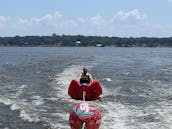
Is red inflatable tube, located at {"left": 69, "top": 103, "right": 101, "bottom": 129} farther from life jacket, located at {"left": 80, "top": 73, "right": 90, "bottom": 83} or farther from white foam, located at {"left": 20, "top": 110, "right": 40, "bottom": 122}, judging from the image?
life jacket, located at {"left": 80, "top": 73, "right": 90, "bottom": 83}

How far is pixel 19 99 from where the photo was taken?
2059cm

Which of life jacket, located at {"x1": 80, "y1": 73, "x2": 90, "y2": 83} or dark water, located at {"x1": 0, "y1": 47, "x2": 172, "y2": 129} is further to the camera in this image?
life jacket, located at {"x1": 80, "y1": 73, "x2": 90, "y2": 83}

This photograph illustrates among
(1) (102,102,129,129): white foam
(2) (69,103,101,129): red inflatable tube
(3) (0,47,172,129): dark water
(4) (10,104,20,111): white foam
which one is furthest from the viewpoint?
(4) (10,104,20,111): white foam

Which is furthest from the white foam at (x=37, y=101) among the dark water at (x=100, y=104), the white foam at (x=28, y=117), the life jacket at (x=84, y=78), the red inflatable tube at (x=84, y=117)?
the red inflatable tube at (x=84, y=117)

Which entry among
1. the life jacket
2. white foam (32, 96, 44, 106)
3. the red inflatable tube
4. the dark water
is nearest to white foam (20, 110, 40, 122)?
the dark water

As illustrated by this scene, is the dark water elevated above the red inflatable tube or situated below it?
below

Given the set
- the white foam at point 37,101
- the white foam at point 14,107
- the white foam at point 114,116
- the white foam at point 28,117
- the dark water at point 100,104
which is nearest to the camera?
the white foam at point 114,116

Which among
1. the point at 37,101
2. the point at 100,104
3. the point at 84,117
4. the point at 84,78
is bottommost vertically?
the point at 37,101

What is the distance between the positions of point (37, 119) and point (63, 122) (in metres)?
1.12

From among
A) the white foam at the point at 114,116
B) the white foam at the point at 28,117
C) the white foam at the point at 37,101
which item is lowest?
the white foam at the point at 37,101

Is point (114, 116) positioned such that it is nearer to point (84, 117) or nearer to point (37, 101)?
point (37, 101)

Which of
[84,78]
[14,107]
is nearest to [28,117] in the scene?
[14,107]

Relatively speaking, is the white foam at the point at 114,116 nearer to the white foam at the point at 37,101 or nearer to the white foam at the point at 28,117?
the white foam at the point at 28,117

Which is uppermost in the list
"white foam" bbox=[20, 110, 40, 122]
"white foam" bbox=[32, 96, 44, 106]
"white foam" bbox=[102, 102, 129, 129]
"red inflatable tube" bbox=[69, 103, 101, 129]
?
"red inflatable tube" bbox=[69, 103, 101, 129]
